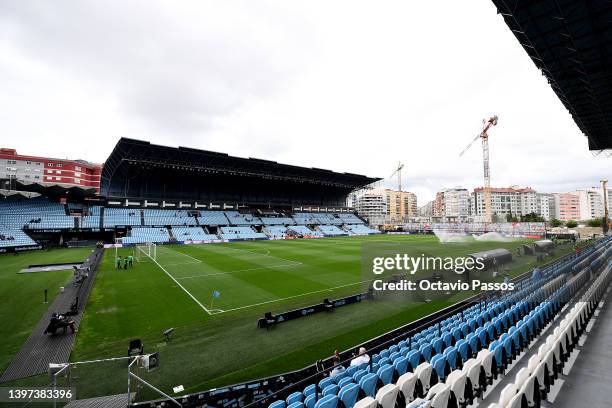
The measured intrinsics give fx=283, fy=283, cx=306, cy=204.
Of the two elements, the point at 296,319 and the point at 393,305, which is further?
the point at 393,305

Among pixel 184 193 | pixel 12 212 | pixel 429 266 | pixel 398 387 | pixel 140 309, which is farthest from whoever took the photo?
pixel 184 193

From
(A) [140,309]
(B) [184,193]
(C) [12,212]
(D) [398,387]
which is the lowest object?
(A) [140,309]

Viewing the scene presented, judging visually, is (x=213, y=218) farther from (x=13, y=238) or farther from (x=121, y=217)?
(x=13, y=238)

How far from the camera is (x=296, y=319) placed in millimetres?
13148

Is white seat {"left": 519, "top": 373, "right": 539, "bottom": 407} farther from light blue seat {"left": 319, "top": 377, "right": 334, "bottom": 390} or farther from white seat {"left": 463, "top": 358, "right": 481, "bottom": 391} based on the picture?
light blue seat {"left": 319, "top": 377, "right": 334, "bottom": 390}

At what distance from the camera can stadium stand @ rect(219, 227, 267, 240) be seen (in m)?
56.6

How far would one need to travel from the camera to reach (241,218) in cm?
6594

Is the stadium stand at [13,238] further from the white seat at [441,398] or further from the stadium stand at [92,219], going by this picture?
→ the white seat at [441,398]

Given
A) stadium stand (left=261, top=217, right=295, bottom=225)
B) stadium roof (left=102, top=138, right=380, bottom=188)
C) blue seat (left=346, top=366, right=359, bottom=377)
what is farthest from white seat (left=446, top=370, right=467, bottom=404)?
stadium stand (left=261, top=217, right=295, bottom=225)

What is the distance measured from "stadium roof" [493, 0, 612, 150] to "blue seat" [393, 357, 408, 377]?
41.0 feet

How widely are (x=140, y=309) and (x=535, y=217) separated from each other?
126988 mm

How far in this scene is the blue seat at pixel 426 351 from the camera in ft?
23.3

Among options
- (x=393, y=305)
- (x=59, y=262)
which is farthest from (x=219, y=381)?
(x=59, y=262)

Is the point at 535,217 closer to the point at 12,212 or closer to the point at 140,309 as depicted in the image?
the point at 140,309
